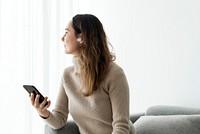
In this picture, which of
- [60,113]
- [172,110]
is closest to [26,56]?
[60,113]

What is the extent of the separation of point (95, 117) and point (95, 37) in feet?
1.30

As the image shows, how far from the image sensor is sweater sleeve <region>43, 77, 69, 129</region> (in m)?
1.70

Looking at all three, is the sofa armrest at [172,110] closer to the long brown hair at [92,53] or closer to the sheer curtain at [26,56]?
the long brown hair at [92,53]

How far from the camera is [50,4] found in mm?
2564

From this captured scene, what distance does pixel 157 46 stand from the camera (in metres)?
2.42

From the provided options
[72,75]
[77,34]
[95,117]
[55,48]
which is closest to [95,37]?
[77,34]

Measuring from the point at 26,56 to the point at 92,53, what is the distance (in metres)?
0.81

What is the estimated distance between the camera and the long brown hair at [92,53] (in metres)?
1.67

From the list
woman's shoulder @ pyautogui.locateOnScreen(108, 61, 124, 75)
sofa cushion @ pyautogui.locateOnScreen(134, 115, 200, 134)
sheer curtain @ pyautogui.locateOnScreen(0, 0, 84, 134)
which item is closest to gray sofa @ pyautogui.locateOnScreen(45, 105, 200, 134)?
sofa cushion @ pyautogui.locateOnScreen(134, 115, 200, 134)

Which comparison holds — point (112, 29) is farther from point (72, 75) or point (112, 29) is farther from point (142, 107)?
point (72, 75)

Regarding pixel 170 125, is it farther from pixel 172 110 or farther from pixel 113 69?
pixel 113 69

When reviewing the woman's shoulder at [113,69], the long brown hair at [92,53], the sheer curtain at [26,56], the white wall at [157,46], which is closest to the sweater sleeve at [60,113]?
the long brown hair at [92,53]

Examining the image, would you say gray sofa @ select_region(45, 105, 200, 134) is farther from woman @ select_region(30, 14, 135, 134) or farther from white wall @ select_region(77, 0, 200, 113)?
white wall @ select_region(77, 0, 200, 113)

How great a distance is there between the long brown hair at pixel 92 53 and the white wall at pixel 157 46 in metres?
0.76
